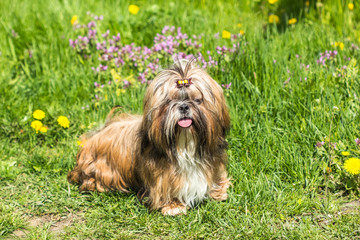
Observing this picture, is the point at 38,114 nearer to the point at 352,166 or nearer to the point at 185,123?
the point at 185,123

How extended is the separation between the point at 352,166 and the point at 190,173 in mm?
1304

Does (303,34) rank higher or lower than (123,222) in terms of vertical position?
higher

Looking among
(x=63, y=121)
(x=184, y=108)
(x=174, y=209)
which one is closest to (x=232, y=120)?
(x=174, y=209)

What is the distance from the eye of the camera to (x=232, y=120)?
4465 mm

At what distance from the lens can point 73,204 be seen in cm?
390

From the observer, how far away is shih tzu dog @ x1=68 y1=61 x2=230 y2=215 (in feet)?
10.5

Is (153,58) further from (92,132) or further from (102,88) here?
(92,132)

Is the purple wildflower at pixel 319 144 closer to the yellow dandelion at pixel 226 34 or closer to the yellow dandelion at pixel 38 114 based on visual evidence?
the yellow dandelion at pixel 226 34

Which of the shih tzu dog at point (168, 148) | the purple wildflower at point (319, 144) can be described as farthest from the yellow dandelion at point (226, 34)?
the purple wildflower at point (319, 144)

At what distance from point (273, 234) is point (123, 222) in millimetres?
1215

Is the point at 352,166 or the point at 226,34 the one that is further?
the point at 226,34

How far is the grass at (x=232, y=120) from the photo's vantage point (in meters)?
3.60

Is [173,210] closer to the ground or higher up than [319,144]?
closer to the ground

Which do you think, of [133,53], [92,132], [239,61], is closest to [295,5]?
[239,61]
